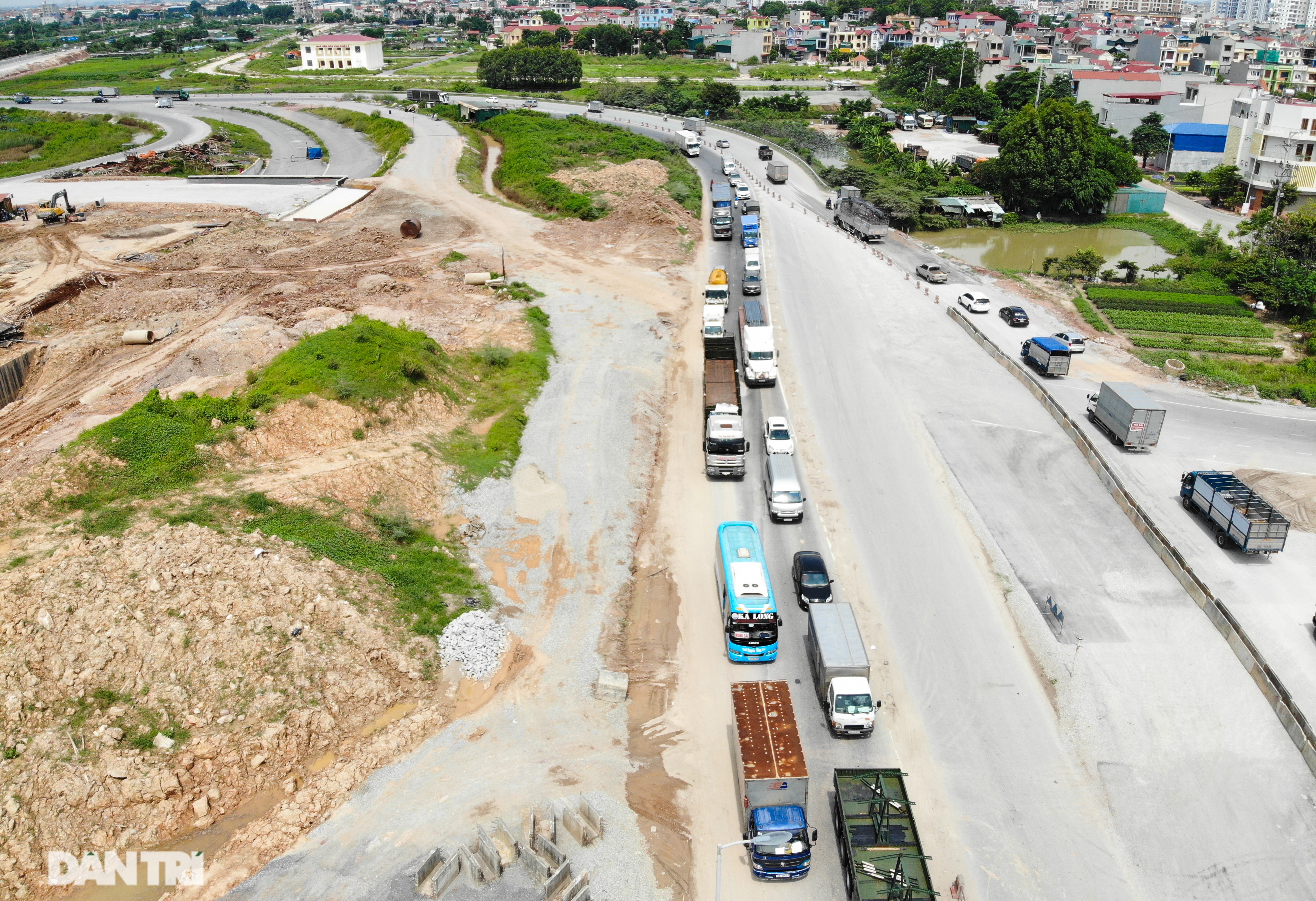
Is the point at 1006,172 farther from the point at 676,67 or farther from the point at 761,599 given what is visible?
the point at 676,67

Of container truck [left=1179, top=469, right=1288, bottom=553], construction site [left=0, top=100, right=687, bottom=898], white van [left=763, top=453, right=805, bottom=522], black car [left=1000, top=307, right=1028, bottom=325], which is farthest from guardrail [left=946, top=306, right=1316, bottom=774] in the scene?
construction site [left=0, top=100, right=687, bottom=898]

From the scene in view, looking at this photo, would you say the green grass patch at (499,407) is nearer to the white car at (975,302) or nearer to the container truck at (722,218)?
the container truck at (722,218)

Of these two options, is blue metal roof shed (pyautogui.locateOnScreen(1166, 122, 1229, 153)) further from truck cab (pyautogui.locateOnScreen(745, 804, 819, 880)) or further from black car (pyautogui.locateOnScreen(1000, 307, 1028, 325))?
truck cab (pyautogui.locateOnScreen(745, 804, 819, 880))

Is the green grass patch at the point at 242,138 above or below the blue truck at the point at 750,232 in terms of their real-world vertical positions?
above

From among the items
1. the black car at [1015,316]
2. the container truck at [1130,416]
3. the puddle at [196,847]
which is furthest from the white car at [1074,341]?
the puddle at [196,847]

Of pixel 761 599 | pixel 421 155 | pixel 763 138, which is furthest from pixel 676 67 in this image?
pixel 761 599

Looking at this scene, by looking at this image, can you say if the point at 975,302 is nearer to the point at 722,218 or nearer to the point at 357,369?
the point at 722,218
